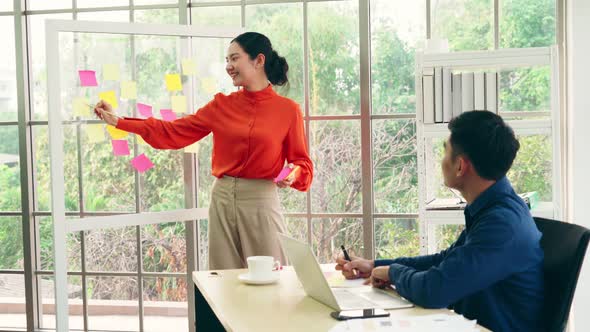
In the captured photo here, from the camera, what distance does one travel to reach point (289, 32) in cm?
380

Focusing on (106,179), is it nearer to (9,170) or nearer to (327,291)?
(9,170)

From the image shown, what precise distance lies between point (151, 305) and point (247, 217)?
109 cm

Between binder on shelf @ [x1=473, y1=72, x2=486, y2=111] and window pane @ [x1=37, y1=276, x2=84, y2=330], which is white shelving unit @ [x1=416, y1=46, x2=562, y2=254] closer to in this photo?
binder on shelf @ [x1=473, y1=72, x2=486, y2=111]

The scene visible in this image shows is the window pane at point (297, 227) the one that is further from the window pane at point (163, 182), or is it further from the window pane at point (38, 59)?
the window pane at point (38, 59)

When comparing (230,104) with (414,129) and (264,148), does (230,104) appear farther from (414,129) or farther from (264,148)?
(414,129)

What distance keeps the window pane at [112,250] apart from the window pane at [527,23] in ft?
7.19

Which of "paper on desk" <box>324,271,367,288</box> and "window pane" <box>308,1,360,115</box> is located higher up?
"window pane" <box>308,1,360,115</box>

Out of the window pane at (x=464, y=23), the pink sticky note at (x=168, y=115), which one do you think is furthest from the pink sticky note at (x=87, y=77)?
the window pane at (x=464, y=23)

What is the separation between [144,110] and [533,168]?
6.42 feet

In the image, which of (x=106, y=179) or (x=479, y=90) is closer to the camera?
(x=479, y=90)

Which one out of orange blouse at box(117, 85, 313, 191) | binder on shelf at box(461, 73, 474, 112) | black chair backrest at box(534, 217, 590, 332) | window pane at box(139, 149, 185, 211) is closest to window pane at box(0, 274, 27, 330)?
window pane at box(139, 149, 185, 211)

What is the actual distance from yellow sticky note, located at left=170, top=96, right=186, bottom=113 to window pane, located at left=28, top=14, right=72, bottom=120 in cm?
89

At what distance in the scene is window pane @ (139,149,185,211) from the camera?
3.61m

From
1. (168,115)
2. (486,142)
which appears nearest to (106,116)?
(168,115)
